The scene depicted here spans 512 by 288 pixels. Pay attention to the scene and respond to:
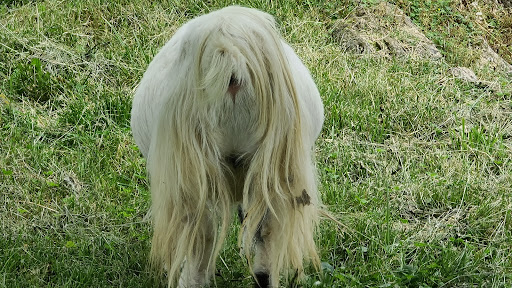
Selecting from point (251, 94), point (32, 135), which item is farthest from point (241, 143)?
point (32, 135)

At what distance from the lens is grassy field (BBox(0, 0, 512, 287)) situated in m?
3.98

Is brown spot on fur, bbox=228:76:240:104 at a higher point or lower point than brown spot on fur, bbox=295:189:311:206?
higher

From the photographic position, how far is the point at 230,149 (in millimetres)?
3158

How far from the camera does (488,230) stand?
14.2 ft

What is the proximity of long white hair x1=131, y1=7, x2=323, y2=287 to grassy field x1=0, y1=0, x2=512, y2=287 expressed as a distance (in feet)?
1.72

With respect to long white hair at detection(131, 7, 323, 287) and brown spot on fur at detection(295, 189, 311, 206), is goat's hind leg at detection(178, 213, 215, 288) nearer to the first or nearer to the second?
long white hair at detection(131, 7, 323, 287)

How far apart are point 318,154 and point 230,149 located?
2029mm

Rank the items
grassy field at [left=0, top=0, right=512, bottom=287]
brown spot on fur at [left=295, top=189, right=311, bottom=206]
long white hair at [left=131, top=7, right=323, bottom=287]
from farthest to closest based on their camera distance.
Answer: grassy field at [left=0, top=0, right=512, bottom=287] < brown spot on fur at [left=295, top=189, right=311, bottom=206] < long white hair at [left=131, top=7, right=323, bottom=287]

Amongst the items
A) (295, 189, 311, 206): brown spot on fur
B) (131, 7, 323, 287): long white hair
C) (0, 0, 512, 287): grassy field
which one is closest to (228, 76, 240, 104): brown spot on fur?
(131, 7, 323, 287): long white hair

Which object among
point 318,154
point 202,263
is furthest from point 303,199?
point 318,154

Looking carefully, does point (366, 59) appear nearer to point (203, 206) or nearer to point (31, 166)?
point (31, 166)

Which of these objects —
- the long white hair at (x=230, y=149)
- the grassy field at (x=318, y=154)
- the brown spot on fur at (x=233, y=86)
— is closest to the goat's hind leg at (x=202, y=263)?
the long white hair at (x=230, y=149)

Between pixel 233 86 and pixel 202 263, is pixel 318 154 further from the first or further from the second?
pixel 233 86

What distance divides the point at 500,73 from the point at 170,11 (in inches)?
113
